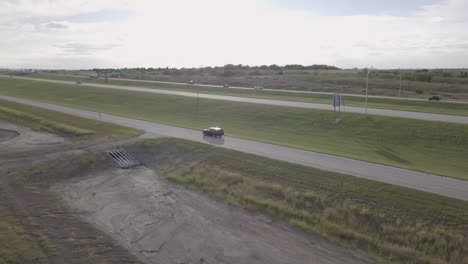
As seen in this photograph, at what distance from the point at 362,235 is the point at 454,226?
4.72m

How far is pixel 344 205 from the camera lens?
72.7 ft

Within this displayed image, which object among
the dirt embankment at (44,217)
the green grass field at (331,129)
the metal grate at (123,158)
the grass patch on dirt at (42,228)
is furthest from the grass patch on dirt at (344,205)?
the grass patch on dirt at (42,228)

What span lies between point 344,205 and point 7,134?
40.9 metres

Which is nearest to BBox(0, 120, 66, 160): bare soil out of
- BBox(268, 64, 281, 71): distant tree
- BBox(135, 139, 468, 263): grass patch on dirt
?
BBox(135, 139, 468, 263): grass patch on dirt

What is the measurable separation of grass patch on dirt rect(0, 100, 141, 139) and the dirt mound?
2938mm

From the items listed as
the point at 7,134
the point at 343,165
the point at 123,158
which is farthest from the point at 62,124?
the point at 343,165

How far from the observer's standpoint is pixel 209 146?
3459cm

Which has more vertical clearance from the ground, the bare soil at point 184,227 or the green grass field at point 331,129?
the green grass field at point 331,129

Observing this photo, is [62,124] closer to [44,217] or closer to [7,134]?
[7,134]

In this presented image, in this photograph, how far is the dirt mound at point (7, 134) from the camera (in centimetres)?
4198

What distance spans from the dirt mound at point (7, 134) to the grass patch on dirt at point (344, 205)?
22862 millimetres

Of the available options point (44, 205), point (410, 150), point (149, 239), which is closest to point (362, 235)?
point (149, 239)

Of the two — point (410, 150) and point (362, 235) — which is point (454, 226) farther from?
point (410, 150)

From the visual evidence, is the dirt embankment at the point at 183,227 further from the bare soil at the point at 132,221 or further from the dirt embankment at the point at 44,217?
the dirt embankment at the point at 44,217
